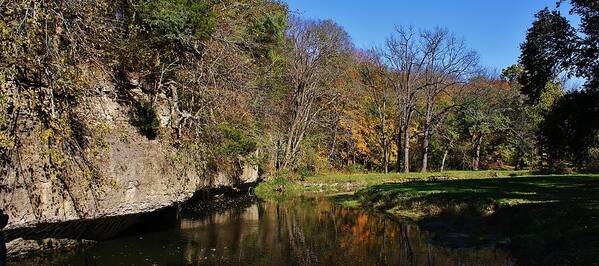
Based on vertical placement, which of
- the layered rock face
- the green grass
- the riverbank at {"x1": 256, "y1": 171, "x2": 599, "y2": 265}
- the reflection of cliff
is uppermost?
the layered rock face

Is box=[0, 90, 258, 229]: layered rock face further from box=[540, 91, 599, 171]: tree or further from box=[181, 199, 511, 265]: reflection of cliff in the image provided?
box=[540, 91, 599, 171]: tree

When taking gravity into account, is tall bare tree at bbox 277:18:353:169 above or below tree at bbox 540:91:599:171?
above

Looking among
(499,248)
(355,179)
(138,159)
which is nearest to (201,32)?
(138,159)

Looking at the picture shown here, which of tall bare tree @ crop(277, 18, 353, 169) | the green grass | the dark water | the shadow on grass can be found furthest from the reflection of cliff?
tall bare tree @ crop(277, 18, 353, 169)

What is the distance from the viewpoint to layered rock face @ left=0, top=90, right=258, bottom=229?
12039 millimetres

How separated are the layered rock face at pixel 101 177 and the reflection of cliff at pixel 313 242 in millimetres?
2059

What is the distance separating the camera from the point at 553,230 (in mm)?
13953

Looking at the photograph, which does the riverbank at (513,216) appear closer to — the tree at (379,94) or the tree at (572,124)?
the tree at (572,124)

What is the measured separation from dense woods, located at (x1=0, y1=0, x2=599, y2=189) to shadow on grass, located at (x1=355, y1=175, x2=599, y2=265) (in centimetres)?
539

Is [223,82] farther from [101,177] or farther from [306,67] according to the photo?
[306,67]

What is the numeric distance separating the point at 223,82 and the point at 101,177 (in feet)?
26.7

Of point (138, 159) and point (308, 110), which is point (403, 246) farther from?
point (308, 110)

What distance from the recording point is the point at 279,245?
1594 cm

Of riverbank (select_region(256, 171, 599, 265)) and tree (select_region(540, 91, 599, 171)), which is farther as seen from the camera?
tree (select_region(540, 91, 599, 171))
